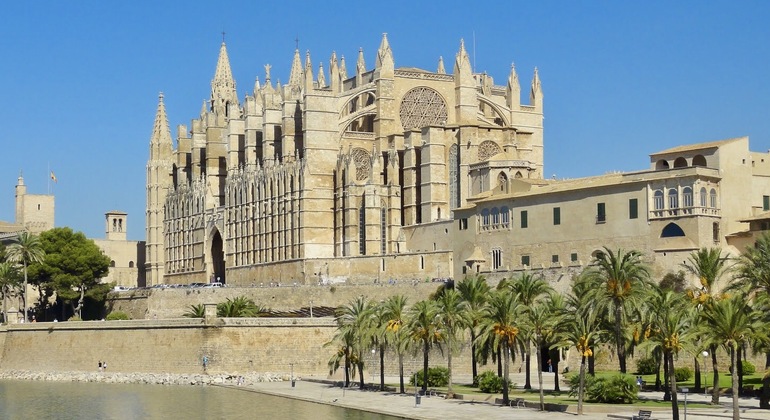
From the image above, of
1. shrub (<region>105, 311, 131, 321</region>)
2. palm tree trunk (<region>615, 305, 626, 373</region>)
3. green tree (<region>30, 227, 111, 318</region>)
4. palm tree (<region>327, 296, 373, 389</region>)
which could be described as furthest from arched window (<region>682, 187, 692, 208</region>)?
green tree (<region>30, 227, 111, 318</region>)

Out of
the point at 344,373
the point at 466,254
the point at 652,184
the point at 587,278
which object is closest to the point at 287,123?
the point at 466,254

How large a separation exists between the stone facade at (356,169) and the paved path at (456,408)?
17.8 metres

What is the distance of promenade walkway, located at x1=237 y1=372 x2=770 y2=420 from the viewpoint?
4372cm

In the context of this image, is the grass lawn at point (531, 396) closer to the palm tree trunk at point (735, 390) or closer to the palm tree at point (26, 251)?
the palm tree trunk at point (735, 390)

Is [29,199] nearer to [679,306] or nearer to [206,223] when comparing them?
[206,223]

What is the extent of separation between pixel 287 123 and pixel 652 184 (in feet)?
110

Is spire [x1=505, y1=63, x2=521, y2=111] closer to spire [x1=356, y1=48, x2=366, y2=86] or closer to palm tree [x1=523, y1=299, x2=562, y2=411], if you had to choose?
spire [x1=356, y1=48, x2=366, y2=86]

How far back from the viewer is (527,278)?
176ft

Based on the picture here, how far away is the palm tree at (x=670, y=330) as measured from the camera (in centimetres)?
4172

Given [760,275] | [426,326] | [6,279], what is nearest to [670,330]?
[760,275]

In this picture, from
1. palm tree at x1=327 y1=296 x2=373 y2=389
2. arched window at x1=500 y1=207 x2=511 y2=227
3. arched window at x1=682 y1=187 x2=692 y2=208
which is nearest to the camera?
palm tree at x1=327 y1=296 x2=373 y2=389

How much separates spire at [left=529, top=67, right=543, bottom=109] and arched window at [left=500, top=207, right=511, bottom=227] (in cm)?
2379

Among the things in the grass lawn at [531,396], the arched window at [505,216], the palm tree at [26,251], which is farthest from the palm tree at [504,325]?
the palm tree at [26,251]

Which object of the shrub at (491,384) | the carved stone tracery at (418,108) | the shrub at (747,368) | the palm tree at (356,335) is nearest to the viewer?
the shrub at (747,368)
